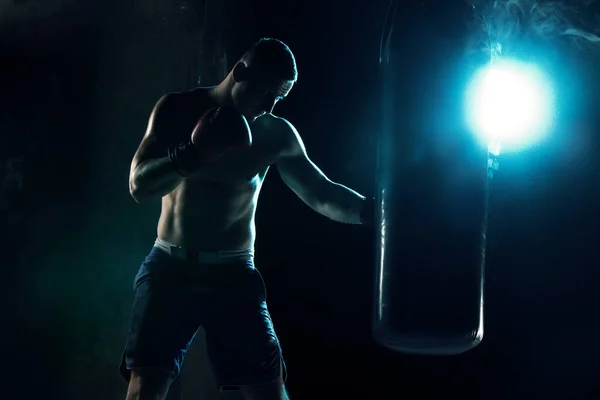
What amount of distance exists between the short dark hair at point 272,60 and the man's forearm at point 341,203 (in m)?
0.35

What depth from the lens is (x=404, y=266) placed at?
4.14ft

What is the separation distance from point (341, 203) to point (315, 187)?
0.37ft

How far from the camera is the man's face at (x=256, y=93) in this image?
1.52 metres

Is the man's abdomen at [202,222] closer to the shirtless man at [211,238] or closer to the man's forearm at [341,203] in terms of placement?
the shirtless man at [211,238]

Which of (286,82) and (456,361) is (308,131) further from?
(456,361)

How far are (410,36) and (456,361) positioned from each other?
5.42 feet

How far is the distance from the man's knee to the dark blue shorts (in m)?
0.03

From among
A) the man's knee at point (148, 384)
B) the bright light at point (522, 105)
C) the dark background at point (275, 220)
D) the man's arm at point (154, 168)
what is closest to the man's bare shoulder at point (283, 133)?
the man's arm at point (154, 168)

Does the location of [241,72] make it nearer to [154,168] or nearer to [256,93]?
[256,93]

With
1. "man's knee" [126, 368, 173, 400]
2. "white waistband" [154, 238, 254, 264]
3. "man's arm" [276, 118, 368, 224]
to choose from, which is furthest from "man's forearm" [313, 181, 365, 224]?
"man's knee" [126, 368, 173, 400]

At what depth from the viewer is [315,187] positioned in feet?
5.59

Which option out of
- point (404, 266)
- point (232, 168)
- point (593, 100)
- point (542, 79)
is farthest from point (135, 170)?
point (593, 100)

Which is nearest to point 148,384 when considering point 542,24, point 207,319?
point 207,319

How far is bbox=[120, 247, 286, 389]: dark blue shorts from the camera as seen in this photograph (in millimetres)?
1478
